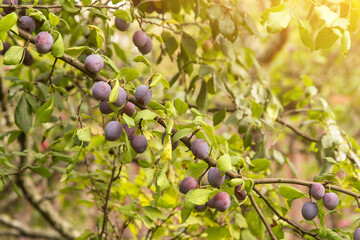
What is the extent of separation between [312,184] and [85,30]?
1.04 m

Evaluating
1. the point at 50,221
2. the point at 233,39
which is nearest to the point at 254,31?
the point at 233,39

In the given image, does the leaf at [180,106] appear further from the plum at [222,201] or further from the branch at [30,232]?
the branch at [30,232]

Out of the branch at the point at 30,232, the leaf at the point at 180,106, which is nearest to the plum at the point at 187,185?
the leaf at the point at 180,106

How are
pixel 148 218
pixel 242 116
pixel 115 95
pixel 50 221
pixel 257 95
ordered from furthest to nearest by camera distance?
pixel 50 221
pixel 257 95
pixel 242 116
pixel 148 218
pixel 115 95

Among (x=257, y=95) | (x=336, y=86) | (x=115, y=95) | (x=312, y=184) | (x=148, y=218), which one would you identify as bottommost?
(x=336, y=86)

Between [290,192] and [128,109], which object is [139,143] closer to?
[128,109]

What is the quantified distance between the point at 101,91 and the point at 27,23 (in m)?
0.29

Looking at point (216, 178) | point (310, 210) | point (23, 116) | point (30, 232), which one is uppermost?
point (216, 178)

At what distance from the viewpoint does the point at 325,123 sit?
166cm

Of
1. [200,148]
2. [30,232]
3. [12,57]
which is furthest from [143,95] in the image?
[30,232]

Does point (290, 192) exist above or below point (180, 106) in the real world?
below

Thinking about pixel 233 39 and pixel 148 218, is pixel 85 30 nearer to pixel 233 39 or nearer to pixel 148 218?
pixel 233 39

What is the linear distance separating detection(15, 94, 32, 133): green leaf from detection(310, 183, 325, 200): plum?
92cm

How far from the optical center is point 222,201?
33.6 inches
